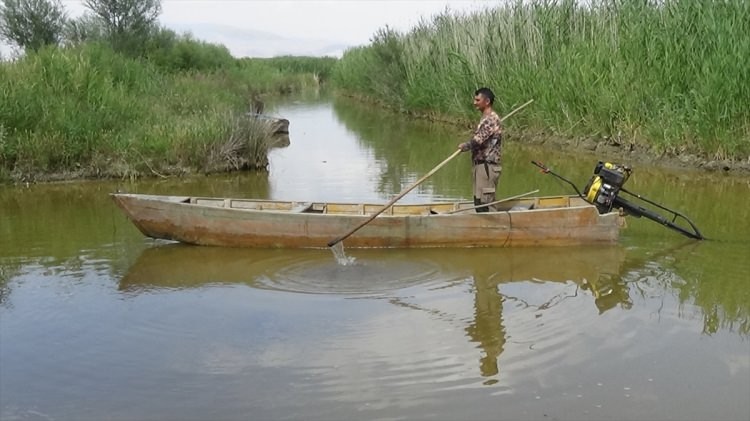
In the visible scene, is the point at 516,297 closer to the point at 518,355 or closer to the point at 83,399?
the point at 518,355

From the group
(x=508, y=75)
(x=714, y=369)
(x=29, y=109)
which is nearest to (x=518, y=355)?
(x=714, y=369)

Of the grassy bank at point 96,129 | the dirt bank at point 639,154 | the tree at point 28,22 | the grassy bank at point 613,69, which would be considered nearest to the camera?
the grassy bank at point 613,69

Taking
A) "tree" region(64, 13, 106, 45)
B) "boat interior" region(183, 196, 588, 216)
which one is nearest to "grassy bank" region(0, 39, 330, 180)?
"boat interior" region(183, 196, 588, 216)

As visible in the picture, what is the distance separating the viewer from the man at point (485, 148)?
7199mm

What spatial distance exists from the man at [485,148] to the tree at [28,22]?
58.1ft

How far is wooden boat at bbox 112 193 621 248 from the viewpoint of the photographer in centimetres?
702

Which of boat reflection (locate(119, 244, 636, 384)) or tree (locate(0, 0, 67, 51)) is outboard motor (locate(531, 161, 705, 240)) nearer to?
boat reflection (locate(119, 244, 636, 384))

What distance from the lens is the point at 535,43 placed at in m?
15.8

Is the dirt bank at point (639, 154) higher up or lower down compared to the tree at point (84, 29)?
lower down

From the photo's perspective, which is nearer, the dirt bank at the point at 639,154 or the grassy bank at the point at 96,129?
the dirt bank at the point at 639,154

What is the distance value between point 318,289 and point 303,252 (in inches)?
46.0

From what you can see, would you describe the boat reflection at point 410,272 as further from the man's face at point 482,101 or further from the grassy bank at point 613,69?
the grassy bank at point 613,69

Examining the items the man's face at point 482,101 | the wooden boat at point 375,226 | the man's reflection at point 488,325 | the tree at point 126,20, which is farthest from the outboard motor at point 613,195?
the tree at point 126,20

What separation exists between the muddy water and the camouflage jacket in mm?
1023
